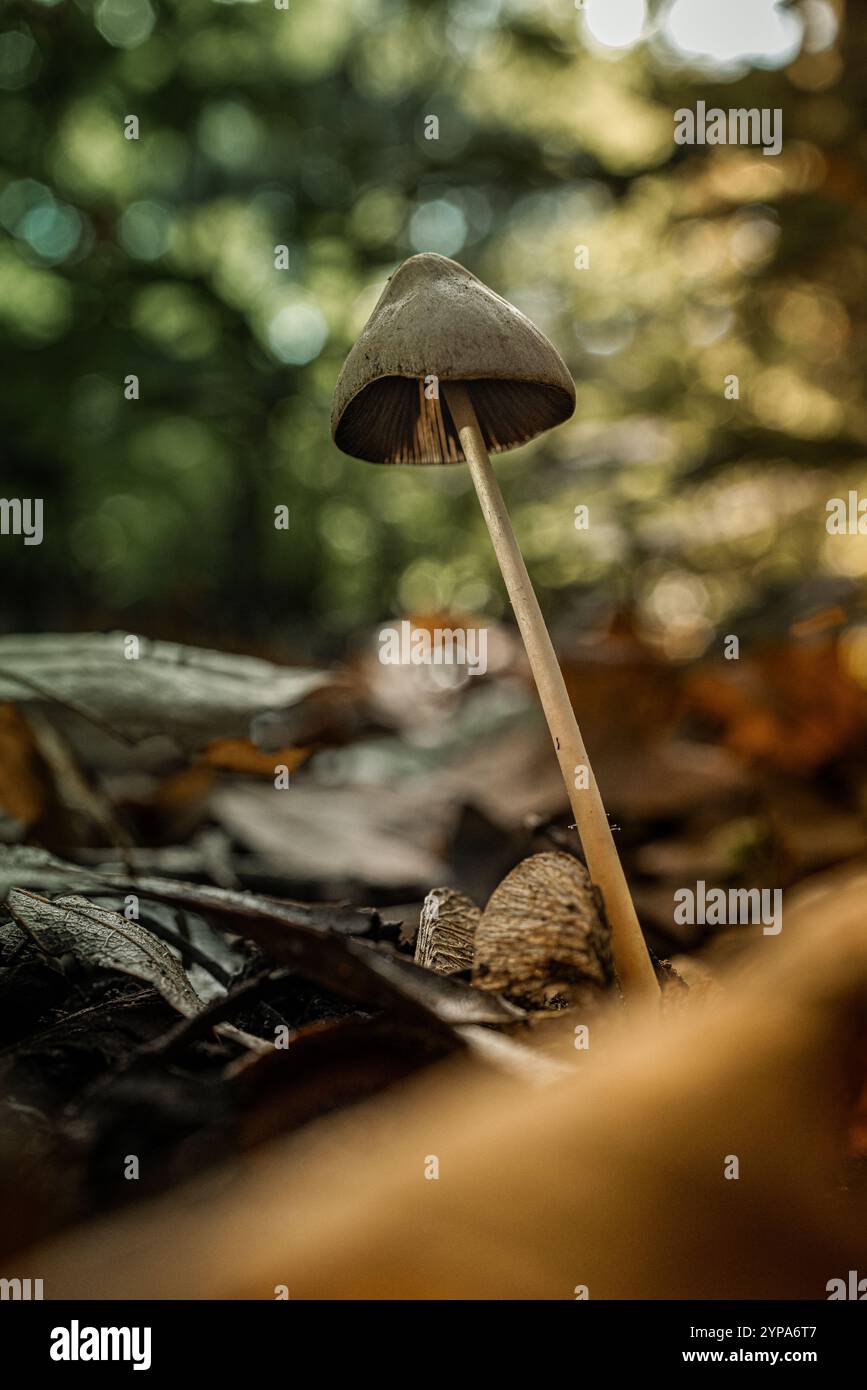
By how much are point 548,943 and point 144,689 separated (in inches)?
36.2

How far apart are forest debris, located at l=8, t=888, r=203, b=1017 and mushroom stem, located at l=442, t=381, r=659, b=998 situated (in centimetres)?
36

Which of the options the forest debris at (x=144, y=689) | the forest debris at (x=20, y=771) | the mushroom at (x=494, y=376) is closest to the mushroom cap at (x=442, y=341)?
the mushroom at (x=494, y=376)

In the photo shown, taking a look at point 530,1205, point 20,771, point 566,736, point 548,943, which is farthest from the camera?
point 20,771

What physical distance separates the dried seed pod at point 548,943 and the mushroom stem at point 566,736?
0.03 meters

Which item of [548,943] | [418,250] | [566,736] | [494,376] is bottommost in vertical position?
[548,943]

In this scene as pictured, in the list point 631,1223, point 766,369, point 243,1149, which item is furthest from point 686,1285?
point 766,369

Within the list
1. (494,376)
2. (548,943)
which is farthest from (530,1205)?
(494,376)

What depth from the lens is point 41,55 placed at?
17.0 feet

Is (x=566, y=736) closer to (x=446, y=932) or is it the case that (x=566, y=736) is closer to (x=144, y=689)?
(x=446, y=932)

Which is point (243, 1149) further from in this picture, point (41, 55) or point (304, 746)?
point (41, 55)

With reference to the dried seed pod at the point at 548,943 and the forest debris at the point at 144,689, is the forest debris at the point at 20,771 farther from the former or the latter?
the dried seed pod at the point at 548,943

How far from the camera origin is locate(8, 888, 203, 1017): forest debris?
0.79 meters

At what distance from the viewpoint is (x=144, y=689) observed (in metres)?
1.50

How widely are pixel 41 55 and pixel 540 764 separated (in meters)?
5.35
